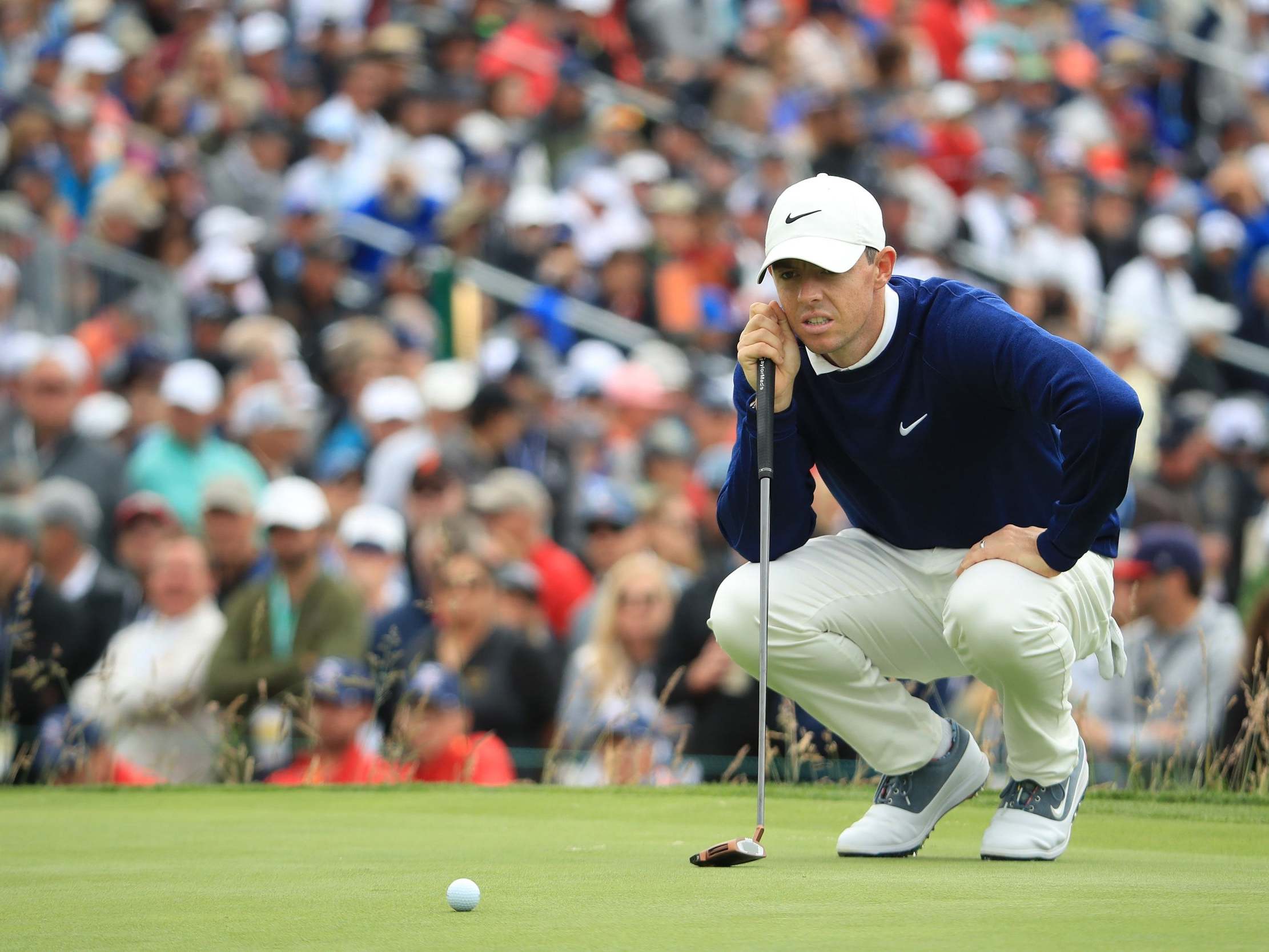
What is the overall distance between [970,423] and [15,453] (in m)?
8.94

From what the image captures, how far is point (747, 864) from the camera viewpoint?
5.71m

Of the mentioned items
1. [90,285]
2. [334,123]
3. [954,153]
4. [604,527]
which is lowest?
[604,527]

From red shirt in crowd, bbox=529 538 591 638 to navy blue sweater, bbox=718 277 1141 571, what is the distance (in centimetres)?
512

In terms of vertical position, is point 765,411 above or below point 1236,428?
below

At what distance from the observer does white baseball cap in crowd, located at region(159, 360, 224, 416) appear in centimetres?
1274

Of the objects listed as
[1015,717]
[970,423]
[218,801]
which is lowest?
[218,801]

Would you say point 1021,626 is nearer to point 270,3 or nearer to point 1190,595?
point 1190,595

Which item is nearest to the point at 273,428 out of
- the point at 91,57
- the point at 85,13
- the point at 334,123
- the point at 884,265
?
the point at 334,123

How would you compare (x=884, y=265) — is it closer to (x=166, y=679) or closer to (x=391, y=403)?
(x=166, y=679)

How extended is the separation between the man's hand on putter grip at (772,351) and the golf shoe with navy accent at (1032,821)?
131 centimetres

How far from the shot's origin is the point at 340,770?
358 inches

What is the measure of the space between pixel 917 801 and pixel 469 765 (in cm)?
312

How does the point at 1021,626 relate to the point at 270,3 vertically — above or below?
below

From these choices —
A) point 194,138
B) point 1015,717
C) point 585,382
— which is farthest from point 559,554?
point 194,138
